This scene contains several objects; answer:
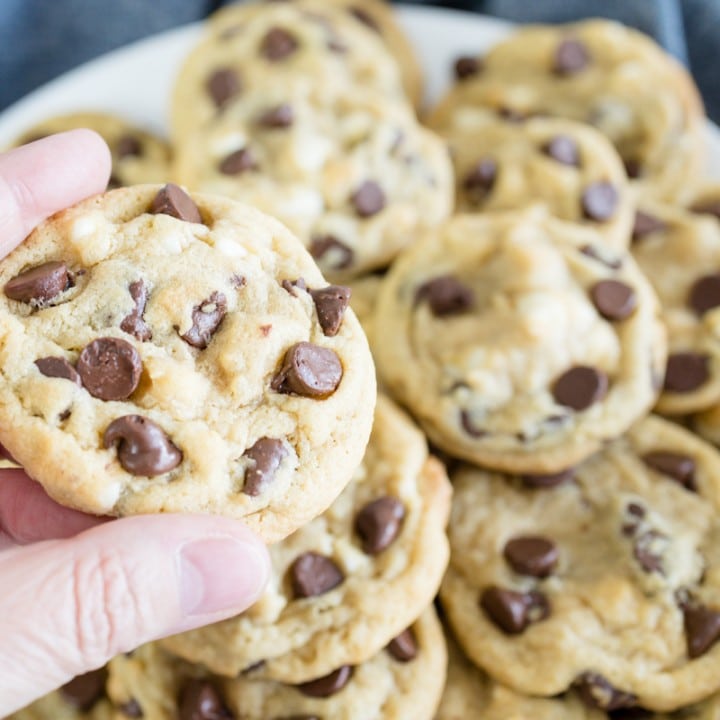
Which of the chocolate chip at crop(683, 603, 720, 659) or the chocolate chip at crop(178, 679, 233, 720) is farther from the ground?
the chocolate chip at crop(178, 679, 233, 720)

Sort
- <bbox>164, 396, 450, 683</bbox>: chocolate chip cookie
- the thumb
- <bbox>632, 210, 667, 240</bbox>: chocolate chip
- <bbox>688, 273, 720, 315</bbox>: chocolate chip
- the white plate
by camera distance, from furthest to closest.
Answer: the white plate → <bbox>632, 210, 667, 240</bbox>: chocolate chip → <bbox>688, 273, 720, 315</bbox>: chocolate chip → <bbox>164, 396, 450, 683</bbox>: chocolate chip cookie → the thumb

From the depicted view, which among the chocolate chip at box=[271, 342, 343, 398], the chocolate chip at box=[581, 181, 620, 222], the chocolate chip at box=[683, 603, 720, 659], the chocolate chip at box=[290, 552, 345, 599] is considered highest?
the chocolate chip at box=[271, 342, 343, 398]

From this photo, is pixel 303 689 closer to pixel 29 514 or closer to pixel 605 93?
pixel 29 514

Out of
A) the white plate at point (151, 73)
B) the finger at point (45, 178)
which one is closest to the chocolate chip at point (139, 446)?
the finger at point (45, 178)

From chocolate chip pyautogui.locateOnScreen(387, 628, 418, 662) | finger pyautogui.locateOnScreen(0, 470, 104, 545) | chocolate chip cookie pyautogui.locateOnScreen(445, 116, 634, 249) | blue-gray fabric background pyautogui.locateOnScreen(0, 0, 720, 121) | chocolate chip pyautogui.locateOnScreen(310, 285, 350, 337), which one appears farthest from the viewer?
blue-gray fabric background pyautogui.locateOnScreen(0, 0, 720, 121)

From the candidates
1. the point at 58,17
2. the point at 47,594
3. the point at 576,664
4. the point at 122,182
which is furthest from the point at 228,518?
the point at 58,17

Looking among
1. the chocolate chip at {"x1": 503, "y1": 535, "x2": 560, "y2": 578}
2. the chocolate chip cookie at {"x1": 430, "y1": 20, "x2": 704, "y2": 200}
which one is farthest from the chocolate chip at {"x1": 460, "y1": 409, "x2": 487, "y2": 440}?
the chocolate chip cookie at {"x1": 430, "y1": 20, "x2": 704, "y2": 200}

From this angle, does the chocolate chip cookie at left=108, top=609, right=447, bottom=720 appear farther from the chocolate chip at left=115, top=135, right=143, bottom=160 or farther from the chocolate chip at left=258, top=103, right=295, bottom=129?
the chocolate chip at left=115, top=135, right=143, bottom=160

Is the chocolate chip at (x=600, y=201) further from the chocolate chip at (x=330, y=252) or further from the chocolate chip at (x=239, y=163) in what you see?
the chocolate chip at (x=239, y=163)
